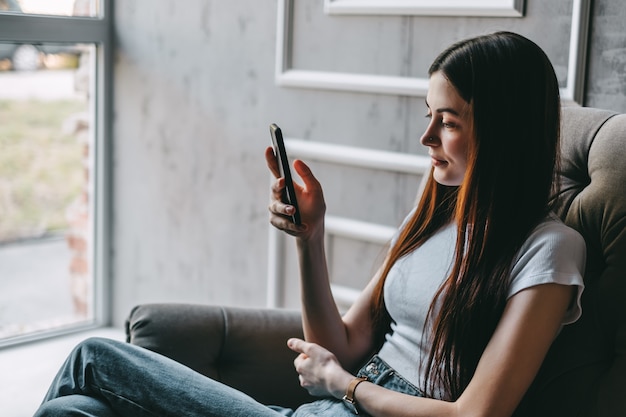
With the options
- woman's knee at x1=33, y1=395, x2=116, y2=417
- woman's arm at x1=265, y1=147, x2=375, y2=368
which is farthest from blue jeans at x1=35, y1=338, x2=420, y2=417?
woman's arm at x1=265, y1=147, x2=375, y2=368

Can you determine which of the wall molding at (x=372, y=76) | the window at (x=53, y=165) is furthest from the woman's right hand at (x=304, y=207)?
the window at (x=53, y=165)

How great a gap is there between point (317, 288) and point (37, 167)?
4.28ft

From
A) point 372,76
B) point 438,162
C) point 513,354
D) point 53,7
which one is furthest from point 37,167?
point 513,354

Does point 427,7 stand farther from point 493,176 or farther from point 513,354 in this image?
point 513,354

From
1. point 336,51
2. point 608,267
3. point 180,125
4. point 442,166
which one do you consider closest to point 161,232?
point 180,125

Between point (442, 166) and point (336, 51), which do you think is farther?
point (336, 51)

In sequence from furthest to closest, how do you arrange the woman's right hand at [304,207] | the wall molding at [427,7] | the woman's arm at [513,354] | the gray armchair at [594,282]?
the wall molding at [427,7], the woman's right hand at [304,207], the gray armchair at [594,282], the woman's arm at [513,354]

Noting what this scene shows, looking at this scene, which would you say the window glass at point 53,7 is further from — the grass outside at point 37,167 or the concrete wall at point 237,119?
the grass outside at point 37,167

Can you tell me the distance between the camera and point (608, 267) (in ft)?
4.09

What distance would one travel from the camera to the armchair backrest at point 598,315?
4.05ft

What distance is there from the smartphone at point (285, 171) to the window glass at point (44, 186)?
1.24 m

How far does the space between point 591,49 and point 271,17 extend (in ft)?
2.85

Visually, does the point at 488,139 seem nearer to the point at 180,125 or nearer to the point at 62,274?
the point at 180,125

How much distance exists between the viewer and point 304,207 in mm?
1436
